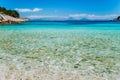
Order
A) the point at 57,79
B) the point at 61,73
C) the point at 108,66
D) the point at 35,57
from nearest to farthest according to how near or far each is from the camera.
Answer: the point at 57,79
the point at 61,73
the point at 108,66
the point at 35,57

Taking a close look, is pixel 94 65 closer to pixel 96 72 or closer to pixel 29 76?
pixel 96 72

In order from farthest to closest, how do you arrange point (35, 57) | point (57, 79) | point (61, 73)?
point (35, 57) → point (61, 73) → point (57, 79)

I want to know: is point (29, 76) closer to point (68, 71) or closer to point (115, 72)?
point (68, 71)

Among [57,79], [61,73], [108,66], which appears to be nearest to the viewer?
[57,79]

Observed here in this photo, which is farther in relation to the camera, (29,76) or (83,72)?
(83,72)

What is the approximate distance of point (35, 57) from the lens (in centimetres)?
1141

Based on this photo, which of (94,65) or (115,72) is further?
(94,65)

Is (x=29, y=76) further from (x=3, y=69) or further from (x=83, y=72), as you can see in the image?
(x=83, y=72)

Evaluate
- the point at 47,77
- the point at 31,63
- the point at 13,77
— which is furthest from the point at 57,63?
the point at 13,77

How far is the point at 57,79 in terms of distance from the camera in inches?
303

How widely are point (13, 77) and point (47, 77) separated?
4.44ft

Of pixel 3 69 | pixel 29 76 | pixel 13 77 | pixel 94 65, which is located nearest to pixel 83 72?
pixel 94 65

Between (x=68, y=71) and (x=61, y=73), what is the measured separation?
1.43ft

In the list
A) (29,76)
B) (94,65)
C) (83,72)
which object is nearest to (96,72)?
(83,72)
